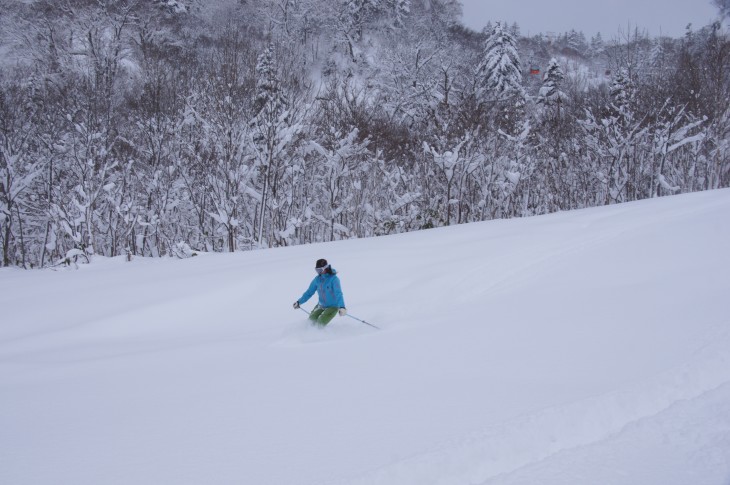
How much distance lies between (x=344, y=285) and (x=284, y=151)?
344 inches

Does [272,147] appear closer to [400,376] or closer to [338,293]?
[338,293]

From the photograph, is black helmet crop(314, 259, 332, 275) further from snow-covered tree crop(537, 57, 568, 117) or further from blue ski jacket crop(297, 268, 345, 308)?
snow-covered tree crop(537, 57, 568, 117)

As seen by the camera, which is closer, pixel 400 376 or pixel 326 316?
pixel 400 376

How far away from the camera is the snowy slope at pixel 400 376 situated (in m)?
2.85

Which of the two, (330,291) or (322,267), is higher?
(322,267)

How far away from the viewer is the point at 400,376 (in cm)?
414

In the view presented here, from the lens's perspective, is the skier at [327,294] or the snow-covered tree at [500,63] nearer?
the skier at [327,294]

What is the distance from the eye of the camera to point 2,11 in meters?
35.2

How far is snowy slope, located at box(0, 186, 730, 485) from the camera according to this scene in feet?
9.34

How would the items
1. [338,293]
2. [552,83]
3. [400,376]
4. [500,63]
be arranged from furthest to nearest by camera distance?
1. [500,63]
2. [552,83]
3. [338,293]
4. [400,376]

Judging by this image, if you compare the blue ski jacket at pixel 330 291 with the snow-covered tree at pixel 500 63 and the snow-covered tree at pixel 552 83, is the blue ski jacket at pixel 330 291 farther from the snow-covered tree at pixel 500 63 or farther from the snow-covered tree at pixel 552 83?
the snow-covered tree at pixel 500 63

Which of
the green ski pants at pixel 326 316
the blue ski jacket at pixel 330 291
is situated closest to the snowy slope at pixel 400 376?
the green ski pants at pixel 326 316

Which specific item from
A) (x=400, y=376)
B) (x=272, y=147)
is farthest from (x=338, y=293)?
(x=272, y=147)

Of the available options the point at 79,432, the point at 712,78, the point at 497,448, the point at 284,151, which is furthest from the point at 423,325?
the point at 712,78
